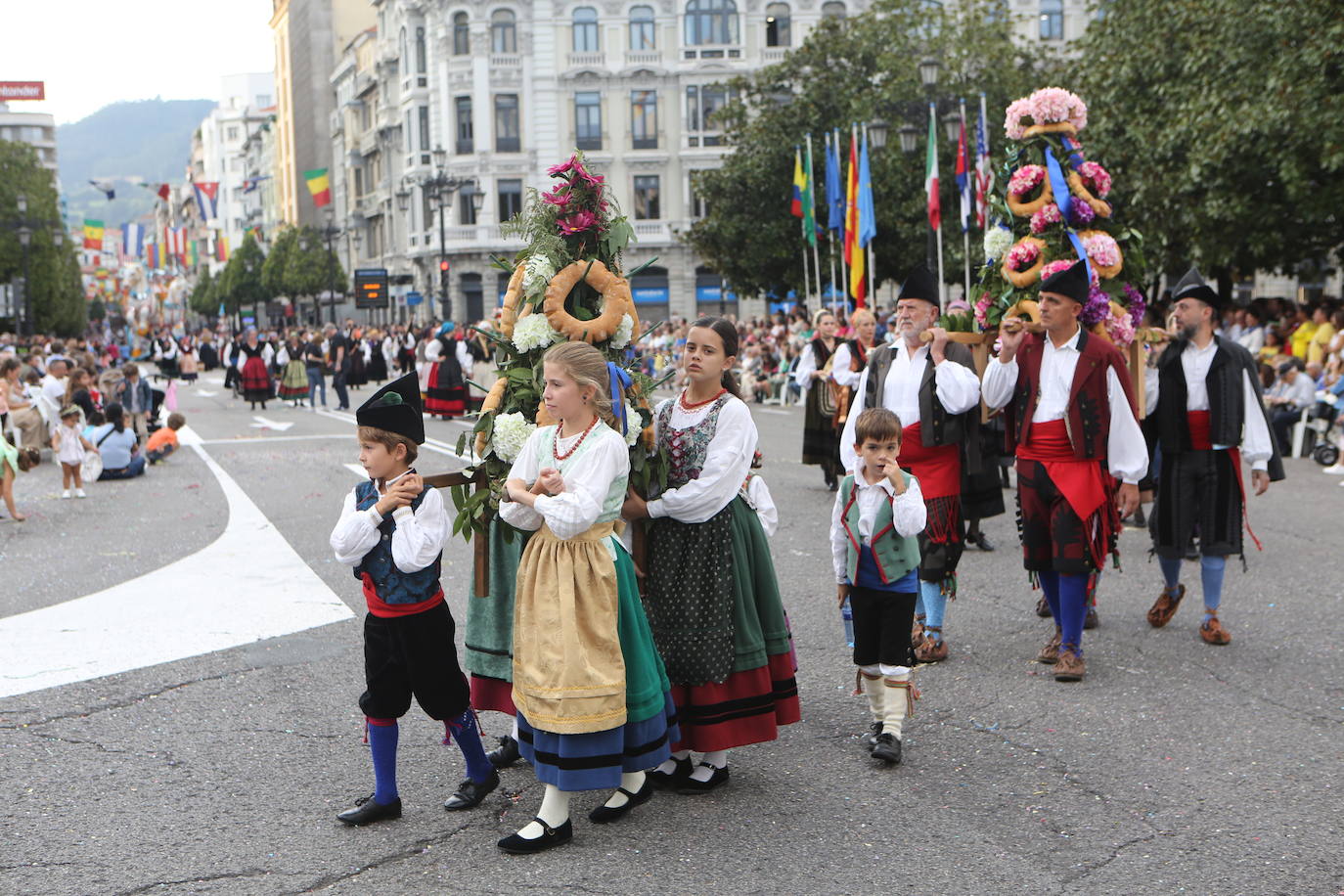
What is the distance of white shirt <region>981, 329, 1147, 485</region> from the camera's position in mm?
6582

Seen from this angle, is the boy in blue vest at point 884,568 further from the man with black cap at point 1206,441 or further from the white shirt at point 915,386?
the man with black cap at point 1206,441

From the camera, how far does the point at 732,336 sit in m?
5.14

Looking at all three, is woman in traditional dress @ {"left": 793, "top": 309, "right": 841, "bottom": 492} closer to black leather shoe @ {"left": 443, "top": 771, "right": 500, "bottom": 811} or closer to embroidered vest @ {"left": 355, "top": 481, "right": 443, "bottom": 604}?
black leather shoe @ {"left": 443, "top": 771, "right": 500, "bottom": 811}

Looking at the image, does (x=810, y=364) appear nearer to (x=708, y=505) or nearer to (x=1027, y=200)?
A: (x=1027, y=200)

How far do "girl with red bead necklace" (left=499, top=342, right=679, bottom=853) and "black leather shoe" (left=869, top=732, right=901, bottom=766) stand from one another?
3.46ft

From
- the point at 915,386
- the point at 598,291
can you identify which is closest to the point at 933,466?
the point at 915,386

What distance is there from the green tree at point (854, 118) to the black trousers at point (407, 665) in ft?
101

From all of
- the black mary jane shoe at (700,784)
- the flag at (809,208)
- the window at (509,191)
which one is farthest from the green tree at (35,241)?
the black mary jane shoe at (700,784)

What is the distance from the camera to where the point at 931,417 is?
675 cm

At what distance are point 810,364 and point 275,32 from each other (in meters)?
112

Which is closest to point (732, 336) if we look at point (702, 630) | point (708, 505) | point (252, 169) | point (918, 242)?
point (708, 505)

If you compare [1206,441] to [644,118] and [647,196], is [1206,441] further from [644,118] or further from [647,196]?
[644,118]

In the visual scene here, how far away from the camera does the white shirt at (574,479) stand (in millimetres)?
4406

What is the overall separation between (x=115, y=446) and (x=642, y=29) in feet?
159
